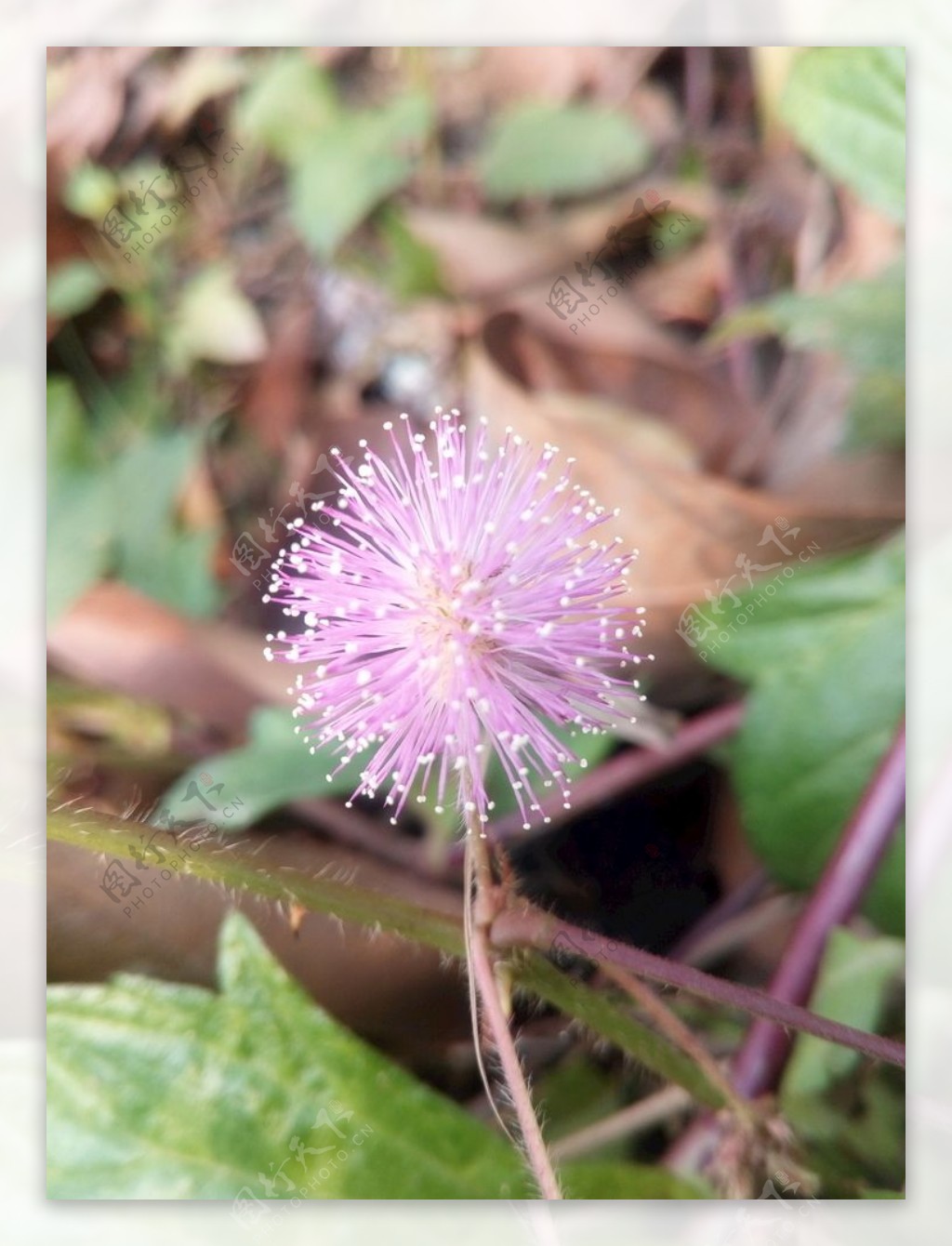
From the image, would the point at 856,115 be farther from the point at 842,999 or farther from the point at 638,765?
the point at 842,999

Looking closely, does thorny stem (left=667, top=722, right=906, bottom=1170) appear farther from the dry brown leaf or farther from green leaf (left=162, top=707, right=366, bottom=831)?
green leaf (left=162, top=707, right=366, bottom=831)

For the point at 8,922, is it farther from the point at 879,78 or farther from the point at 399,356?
the point at 879,78

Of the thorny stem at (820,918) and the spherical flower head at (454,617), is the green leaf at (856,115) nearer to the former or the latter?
the spherical flower head at (454,617)

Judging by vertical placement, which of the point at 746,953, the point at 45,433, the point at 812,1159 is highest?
the point at 45,433

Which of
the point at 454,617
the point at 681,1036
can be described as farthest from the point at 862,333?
the point at 681,1036

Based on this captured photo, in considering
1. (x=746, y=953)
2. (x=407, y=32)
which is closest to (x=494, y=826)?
(x=746, y=953)

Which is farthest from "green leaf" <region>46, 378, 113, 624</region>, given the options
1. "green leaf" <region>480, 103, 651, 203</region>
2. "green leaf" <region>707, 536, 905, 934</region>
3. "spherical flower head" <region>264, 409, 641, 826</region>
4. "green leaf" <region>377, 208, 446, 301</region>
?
"green leaf" <region>707, 536, 905, 934</region>

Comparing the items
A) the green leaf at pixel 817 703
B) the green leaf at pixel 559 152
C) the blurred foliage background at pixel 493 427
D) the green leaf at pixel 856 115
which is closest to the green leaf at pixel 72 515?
the blurred foliage background at pixel 493 427
